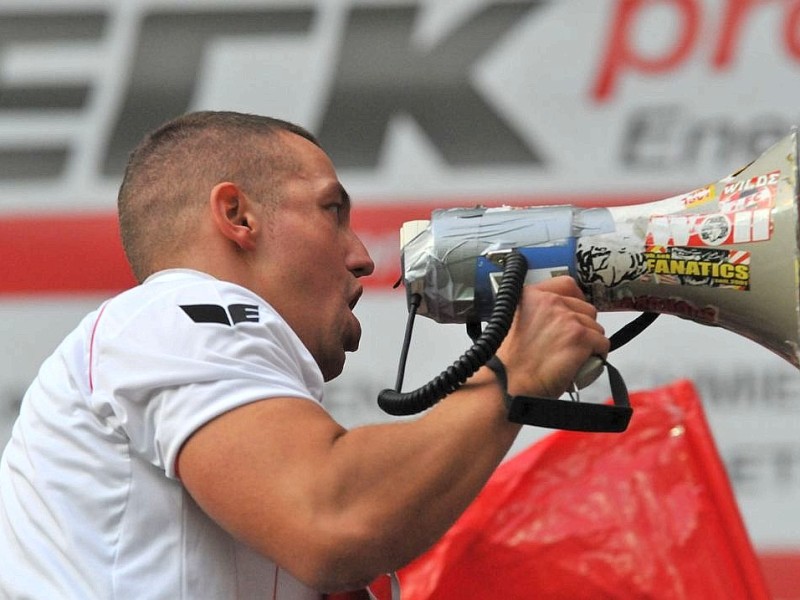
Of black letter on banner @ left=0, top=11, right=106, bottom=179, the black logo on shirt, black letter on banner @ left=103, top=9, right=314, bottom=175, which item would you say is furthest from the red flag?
black letter on banner @ left=0, top=11, right=106, bottom=179

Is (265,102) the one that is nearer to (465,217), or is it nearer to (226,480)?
(465,217)

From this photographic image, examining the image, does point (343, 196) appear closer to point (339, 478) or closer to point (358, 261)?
point (358, 261)

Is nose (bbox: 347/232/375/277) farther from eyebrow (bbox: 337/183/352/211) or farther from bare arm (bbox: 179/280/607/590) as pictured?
bare arm (bbox: 179/280/607/590)

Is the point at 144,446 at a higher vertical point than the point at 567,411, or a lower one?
lower

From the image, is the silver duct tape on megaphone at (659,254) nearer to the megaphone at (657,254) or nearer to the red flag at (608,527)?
the megaphone at (657,254)

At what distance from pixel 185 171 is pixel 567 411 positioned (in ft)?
1.97

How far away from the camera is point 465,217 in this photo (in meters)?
1.48

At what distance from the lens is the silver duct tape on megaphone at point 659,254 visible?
1403 mm

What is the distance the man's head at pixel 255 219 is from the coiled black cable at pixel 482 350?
0.18 meters

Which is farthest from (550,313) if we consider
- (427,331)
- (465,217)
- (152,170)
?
(427,331)

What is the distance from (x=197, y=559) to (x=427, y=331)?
1.51 m

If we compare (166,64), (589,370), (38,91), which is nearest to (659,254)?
(589,370)

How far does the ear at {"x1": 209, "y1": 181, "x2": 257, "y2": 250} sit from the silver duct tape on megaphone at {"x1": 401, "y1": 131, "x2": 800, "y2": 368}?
189mm

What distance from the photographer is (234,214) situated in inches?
61.9
